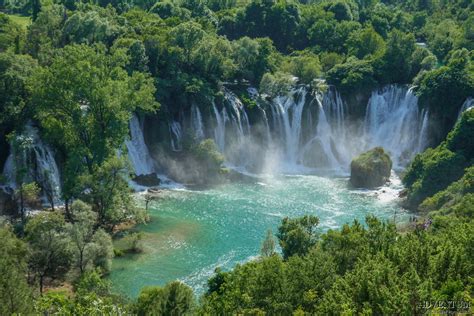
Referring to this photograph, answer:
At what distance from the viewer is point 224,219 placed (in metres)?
55.9

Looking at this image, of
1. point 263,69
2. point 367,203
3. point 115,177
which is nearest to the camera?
point 115,177

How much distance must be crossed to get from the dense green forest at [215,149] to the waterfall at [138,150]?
198 centimetres

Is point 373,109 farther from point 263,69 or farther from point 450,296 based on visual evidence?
point 450,296

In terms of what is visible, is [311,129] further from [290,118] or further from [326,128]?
[290,118]

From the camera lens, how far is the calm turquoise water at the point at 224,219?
147 ft

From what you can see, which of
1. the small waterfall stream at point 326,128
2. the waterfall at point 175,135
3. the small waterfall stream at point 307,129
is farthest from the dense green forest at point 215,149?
the small waterfall stream at point 326,128

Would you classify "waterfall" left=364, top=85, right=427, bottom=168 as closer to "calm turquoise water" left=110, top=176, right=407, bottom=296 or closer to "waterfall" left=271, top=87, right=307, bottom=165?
"waterfall" left=271, top=87, right=307, bottom=165

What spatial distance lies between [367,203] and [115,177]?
26.2m

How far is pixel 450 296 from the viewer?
25.7m

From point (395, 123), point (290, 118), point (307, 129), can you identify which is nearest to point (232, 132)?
point (290, 118)

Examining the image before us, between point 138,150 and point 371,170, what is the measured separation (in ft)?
87.1

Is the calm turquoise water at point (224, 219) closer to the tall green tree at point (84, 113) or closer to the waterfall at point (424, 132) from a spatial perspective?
the tall green tree at point (84, 113)

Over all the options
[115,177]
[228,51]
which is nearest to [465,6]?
[228,51]

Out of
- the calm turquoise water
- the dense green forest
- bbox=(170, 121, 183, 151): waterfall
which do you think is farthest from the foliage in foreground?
bbox=(170, 121, 183, 151): waterfall
